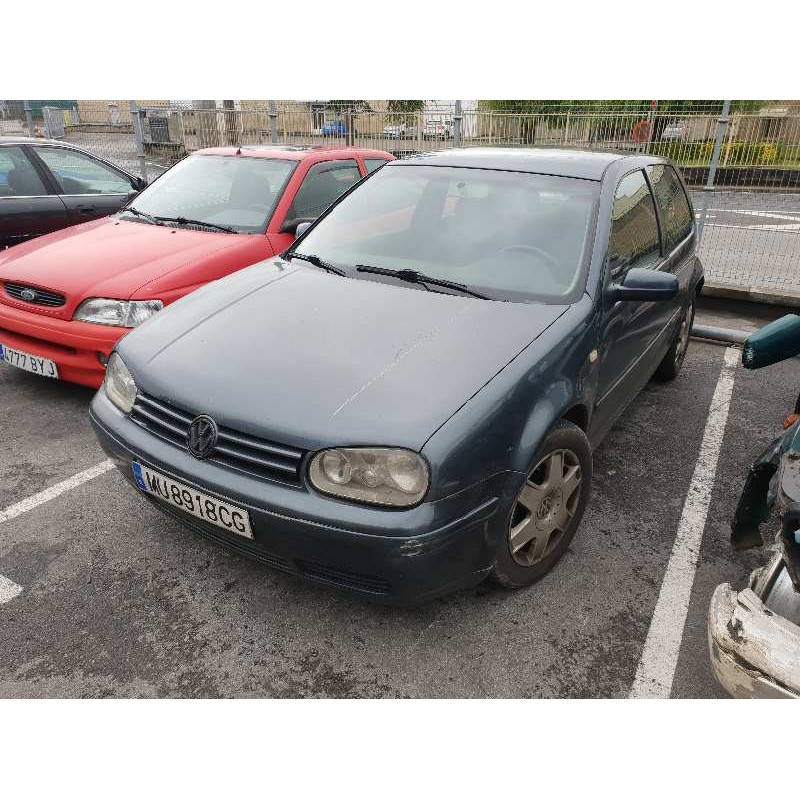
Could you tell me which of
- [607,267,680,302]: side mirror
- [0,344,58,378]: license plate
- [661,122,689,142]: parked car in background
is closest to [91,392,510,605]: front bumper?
[607,267,680,302]: side mirror

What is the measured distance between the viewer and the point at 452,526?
1.98m

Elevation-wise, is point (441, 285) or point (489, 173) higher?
point (489, 173)

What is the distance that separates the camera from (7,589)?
8.26ft

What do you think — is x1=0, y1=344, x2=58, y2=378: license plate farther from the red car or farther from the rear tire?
the rear tire

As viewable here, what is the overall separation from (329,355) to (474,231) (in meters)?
1.10

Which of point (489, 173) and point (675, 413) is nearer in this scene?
point (489, 173)

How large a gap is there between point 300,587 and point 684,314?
10.7ft

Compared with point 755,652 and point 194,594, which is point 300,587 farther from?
point 755,652

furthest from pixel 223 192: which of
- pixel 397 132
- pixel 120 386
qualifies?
pixel 397 132

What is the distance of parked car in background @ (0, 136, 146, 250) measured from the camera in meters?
5.49

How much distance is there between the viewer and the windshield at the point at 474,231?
2.77 m

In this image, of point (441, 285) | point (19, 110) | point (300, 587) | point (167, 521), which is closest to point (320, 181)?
point (441, 285)

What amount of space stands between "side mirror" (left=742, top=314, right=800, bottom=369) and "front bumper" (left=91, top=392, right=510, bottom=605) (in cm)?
114

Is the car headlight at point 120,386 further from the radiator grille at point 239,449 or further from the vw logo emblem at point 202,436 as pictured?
the vw logo emblem at point 202,436
